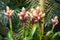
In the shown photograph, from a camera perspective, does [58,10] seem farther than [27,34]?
Yes

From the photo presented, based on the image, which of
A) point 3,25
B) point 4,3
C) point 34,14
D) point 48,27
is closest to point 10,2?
point 4,3

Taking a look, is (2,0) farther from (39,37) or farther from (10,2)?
(39,37)

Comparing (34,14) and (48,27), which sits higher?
(48,27)

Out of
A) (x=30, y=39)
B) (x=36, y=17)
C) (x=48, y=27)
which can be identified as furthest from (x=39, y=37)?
(x=48, y=27)

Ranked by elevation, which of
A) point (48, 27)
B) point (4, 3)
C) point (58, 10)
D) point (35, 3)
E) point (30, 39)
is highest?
point (4, 3)

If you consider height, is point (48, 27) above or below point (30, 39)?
above

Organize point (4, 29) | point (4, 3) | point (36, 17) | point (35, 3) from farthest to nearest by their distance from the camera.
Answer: point (4, 3) → point (4, 29) → point (35, 3) → point (36, 17)

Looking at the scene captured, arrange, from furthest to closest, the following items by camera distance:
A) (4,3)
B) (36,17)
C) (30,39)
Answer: (4,3), (30,39), (36,17)

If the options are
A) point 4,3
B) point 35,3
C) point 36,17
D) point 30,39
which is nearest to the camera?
point 36,17

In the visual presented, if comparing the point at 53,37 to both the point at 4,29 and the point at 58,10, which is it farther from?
the point at 58,10
